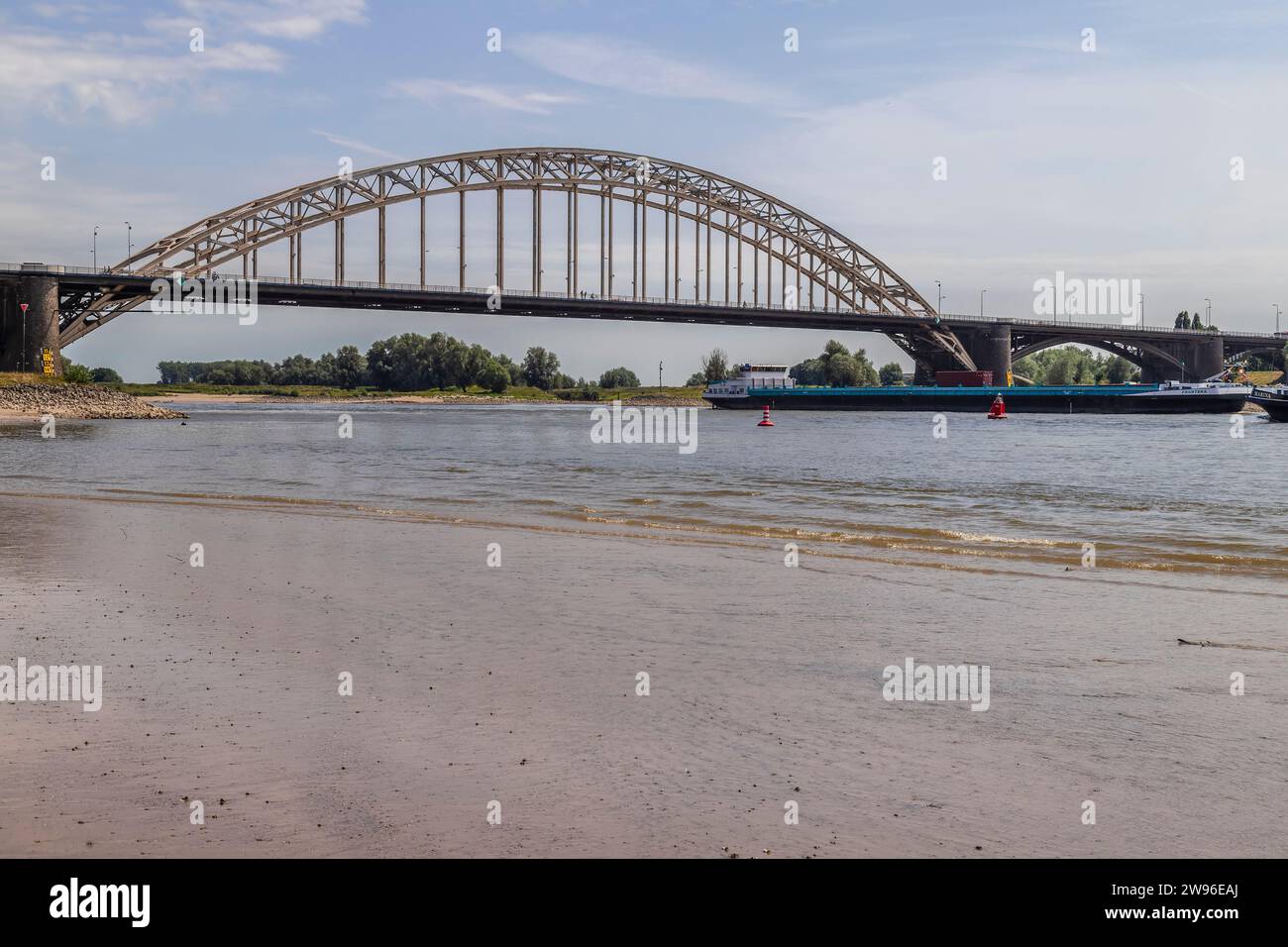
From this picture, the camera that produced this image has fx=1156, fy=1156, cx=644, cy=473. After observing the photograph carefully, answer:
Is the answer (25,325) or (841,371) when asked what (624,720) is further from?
(841,371)

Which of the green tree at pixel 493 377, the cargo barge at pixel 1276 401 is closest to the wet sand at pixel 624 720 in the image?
the cargo barge at pixel 1276 401

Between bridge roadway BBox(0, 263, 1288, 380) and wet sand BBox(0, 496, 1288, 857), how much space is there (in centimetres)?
7503

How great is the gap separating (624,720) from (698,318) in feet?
322

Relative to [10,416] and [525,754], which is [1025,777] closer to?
[525,754]

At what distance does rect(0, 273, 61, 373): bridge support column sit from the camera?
75750 mm

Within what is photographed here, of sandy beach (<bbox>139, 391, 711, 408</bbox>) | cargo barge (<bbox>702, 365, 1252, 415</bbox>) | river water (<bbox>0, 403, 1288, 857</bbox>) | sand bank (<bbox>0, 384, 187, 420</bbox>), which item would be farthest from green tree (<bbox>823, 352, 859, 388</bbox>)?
river water (<bbox>0, 403, 1288, 857</bbox>)

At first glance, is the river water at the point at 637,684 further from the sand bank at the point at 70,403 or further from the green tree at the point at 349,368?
the green tree at the point at 349,368

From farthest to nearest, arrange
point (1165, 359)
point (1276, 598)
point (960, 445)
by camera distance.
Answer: point (1165, 359)
point (960, 445)
point (1276, 598)

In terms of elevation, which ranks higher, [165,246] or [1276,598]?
[165,246]

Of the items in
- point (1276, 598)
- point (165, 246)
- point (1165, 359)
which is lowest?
point (1276, 598)
